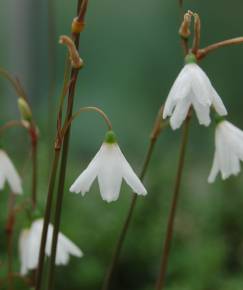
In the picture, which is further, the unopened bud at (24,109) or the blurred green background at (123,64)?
the blurred green background at (123,64)

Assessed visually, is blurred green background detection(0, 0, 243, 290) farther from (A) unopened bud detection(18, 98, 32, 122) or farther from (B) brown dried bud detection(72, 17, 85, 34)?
(B) brown dried bud detection(72, 17, 85, 34)

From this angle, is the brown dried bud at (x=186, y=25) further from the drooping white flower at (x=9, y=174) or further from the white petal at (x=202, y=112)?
the drooping white flower at (x=9, y=174)

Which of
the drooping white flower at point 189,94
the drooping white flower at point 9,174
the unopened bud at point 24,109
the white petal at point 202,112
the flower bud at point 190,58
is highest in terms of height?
the flower bud at point 190,58

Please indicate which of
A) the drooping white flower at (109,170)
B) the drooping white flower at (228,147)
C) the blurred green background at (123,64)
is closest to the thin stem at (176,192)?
the drooping white flower at (228,147)

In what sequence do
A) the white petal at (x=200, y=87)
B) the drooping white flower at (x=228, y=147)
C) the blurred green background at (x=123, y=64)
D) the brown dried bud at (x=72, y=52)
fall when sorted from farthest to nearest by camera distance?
the blurred green background at (x=123, y=64) < the drooping white flower at (x=228, y=147) < the white petal at (x=200, y=87) < the brown dried bud at (x=72, y=52)

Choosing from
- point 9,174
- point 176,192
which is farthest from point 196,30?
point 9,174

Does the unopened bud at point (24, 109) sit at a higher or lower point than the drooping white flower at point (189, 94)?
lower

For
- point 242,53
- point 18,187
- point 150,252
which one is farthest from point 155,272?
point 242,53
